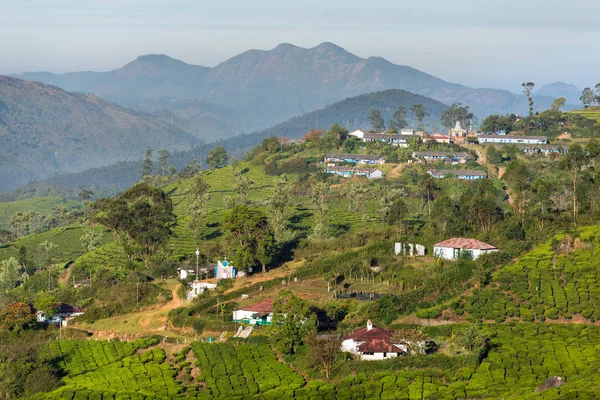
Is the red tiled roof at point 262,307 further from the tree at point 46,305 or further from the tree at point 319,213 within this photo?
the tree at point 319,213

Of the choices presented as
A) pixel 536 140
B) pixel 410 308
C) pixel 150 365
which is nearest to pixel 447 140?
pixel 536 140

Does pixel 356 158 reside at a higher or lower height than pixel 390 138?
lower

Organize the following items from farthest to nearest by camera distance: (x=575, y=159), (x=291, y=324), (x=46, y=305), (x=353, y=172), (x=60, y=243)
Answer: (x=353, y=172), (x=60, y=243), (x=575, y=159), (x=46, y=305), (x=291, y=324)

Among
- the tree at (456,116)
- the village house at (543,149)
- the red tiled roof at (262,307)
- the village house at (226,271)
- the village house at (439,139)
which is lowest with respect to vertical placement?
the red tiled roof at (262,307)

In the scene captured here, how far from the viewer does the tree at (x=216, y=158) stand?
137000 millimetres

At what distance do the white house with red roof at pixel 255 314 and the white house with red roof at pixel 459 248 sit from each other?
1443 cm

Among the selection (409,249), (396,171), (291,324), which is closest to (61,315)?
(291,324)

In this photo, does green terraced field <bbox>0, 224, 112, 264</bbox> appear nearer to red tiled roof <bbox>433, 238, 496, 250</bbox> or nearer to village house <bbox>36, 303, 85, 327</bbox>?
village house <bbox>36, 303, 85, 327</bbox>

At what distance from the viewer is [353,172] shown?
109 metres

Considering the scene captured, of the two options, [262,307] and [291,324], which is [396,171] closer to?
[262,307]

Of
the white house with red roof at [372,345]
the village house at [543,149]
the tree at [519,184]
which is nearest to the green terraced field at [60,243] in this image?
the tree at [519,184]

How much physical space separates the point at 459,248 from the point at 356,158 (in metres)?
56.7

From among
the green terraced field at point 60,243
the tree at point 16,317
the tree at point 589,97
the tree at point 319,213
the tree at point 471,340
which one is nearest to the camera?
the tree at point 471,340

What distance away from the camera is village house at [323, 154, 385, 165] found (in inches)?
4461
